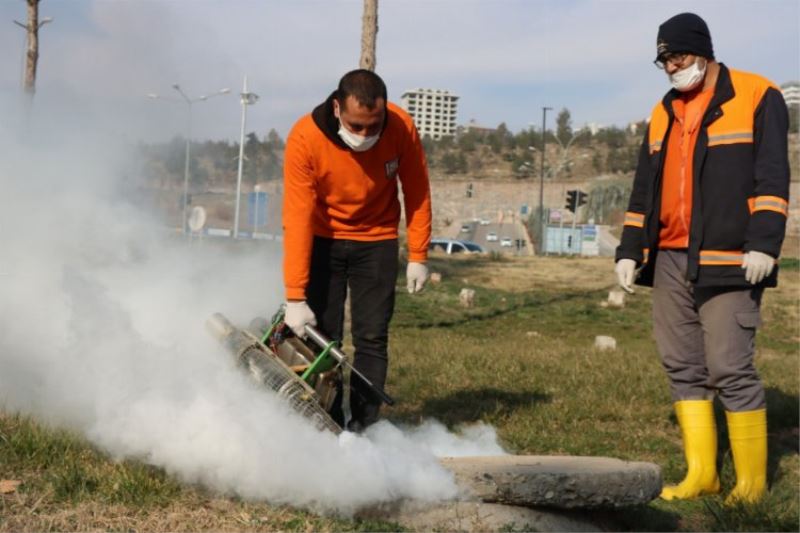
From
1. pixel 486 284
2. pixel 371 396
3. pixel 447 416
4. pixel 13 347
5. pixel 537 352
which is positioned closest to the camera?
pixel 13 347

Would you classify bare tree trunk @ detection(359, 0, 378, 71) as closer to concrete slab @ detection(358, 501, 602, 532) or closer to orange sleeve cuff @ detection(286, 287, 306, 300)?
orange sleeve cuff @ detection(286, 287, 306, 300)

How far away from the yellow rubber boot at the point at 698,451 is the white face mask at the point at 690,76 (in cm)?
172

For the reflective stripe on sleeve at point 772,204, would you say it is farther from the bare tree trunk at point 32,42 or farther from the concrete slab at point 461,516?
the bare tree trunk at point 32,42

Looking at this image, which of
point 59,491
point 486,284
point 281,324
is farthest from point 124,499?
point 486,284

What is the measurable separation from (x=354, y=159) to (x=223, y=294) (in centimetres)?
150

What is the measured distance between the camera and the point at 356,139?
4.35m

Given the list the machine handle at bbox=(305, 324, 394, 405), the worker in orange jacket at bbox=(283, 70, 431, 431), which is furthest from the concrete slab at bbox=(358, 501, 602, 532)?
the worker in orange jacket at bbox=(283, 70, 431, 431)

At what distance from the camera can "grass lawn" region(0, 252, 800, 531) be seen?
3.28 meters

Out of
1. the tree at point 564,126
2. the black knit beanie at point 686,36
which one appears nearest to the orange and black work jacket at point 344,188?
the black knit beanie at point 686,36

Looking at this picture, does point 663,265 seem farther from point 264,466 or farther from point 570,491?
point 264,466

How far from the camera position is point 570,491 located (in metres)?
3.68

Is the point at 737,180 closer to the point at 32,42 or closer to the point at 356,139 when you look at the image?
the point at 356,139

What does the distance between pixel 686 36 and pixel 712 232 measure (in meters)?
1.03

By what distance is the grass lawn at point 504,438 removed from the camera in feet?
10.8
